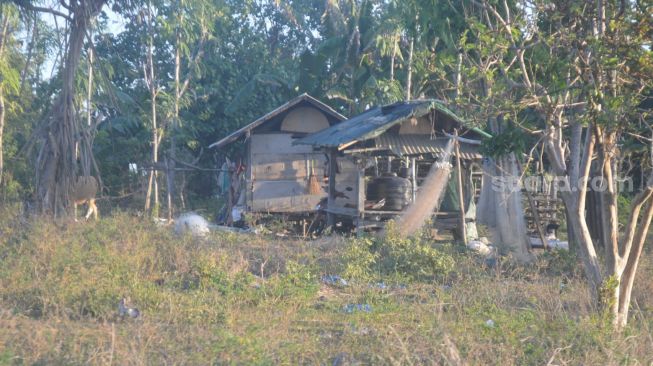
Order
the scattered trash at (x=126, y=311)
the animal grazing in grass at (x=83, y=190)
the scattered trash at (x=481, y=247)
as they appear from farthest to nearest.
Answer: the animal grazing in grass at (x=83, y=190)
the scattered trash at (x=481, y=247)
the scattered trash at (x=126, y=311)

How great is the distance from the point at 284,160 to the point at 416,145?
4.80 m

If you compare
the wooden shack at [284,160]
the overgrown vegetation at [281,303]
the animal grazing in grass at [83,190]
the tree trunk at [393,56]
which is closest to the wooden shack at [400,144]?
the overgrown vegetation at [281,303]

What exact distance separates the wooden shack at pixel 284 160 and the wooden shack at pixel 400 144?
2712 mm

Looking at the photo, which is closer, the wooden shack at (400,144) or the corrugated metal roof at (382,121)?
the corrugated metal roof at (382,121)

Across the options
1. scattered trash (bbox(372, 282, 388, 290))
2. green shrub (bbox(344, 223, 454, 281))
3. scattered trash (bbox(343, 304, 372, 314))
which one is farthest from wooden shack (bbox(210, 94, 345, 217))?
scattered trash (bbox(343, 304, 372, 314))

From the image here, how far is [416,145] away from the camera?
537 inches

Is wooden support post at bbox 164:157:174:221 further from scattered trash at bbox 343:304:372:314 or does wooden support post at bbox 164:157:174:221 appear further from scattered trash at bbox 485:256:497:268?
scattered trash at bbox 343:304:372:314

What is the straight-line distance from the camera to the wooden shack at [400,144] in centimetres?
1326

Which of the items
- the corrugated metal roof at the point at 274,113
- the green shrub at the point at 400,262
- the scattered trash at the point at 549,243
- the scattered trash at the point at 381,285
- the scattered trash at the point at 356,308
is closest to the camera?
the scattered trash at the point at 356,308

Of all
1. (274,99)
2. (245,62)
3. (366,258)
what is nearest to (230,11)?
(245,62)

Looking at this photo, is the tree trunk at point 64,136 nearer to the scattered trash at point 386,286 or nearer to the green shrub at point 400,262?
the green shrub at point 400,262

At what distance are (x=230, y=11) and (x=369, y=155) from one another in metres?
13.2

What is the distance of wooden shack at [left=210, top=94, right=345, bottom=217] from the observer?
17.3m

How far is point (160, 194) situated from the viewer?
22.1 metres
